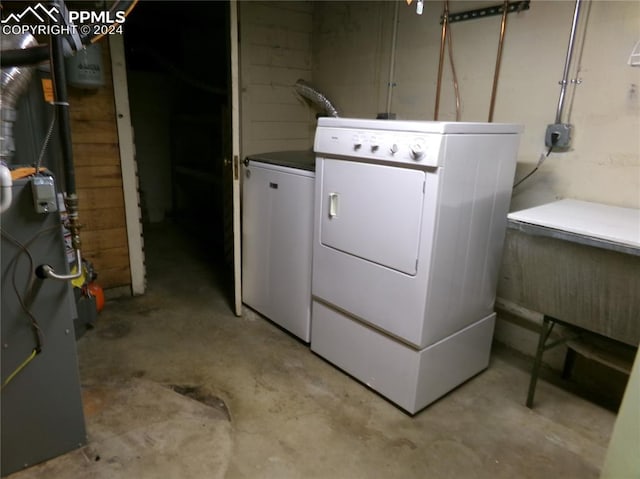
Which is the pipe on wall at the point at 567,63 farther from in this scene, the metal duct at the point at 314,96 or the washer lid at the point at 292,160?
the metal duct at the point at 314,96

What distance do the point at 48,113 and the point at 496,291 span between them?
2.59 m

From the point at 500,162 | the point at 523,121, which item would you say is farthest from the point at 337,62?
the point at 500,162

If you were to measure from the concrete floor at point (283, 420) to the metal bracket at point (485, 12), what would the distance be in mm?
1834

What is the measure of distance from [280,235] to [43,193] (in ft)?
4.35

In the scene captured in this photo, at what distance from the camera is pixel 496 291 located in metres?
2.31

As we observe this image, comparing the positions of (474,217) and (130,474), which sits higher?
(474,217)

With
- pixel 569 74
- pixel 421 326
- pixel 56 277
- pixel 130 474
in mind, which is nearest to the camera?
pixel 56 277

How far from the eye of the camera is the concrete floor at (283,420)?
5.44 ft

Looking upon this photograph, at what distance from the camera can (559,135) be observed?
6.73 feet

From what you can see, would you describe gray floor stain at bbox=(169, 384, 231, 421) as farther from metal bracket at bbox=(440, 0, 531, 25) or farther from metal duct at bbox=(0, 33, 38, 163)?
metal bracket at bbox=(440, 0, 531, 25)

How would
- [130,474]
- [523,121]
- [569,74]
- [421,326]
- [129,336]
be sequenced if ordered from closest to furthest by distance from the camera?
[130,474] < [421,326] < [569,74] < [523,121] < [129,336]

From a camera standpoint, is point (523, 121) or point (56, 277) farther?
point (523, 121)

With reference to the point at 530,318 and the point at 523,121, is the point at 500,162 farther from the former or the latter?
the point at 530,318

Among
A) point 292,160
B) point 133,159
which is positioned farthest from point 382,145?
point 133,159
